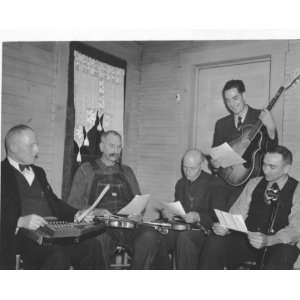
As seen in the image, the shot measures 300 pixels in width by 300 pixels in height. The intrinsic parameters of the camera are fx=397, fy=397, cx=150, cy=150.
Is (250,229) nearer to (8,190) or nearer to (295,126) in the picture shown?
(295,126)

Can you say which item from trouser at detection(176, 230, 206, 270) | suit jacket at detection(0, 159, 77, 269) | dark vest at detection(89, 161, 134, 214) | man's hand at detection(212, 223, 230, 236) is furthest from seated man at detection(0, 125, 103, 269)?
man's hand at detection(212, 223, 230, 236)

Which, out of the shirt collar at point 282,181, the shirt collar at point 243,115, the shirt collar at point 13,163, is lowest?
the shirt collar at point 282,181

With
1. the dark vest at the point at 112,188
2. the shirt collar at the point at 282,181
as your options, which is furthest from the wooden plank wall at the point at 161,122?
the shirt collar at the point at 282,181

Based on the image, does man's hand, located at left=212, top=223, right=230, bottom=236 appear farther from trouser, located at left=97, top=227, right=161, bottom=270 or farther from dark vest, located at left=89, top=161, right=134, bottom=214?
dark vest, located at left=89, top=161, right=134, bottom=214

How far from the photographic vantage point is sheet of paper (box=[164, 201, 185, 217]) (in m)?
2.93

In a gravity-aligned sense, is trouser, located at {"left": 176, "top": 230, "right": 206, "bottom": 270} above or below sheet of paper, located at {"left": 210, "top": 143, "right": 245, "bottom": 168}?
below

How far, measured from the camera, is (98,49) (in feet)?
9.67

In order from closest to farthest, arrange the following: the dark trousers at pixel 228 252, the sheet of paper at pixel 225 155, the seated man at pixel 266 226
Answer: the seated man at pixel 266 226
the dark trousers at pixel 228 252
the sheet of paper at pixel 225 155

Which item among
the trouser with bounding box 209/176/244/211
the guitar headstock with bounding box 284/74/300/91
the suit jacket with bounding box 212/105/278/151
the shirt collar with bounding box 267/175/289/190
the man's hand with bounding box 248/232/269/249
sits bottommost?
the man's hand with bounding box 248/232/269/249

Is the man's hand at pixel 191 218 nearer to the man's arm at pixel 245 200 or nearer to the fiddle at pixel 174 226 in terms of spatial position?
the fiddle at pixel 174 226

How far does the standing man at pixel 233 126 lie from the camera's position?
2873 millimetres

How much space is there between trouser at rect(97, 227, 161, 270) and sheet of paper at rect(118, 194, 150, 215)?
5.4 inches
